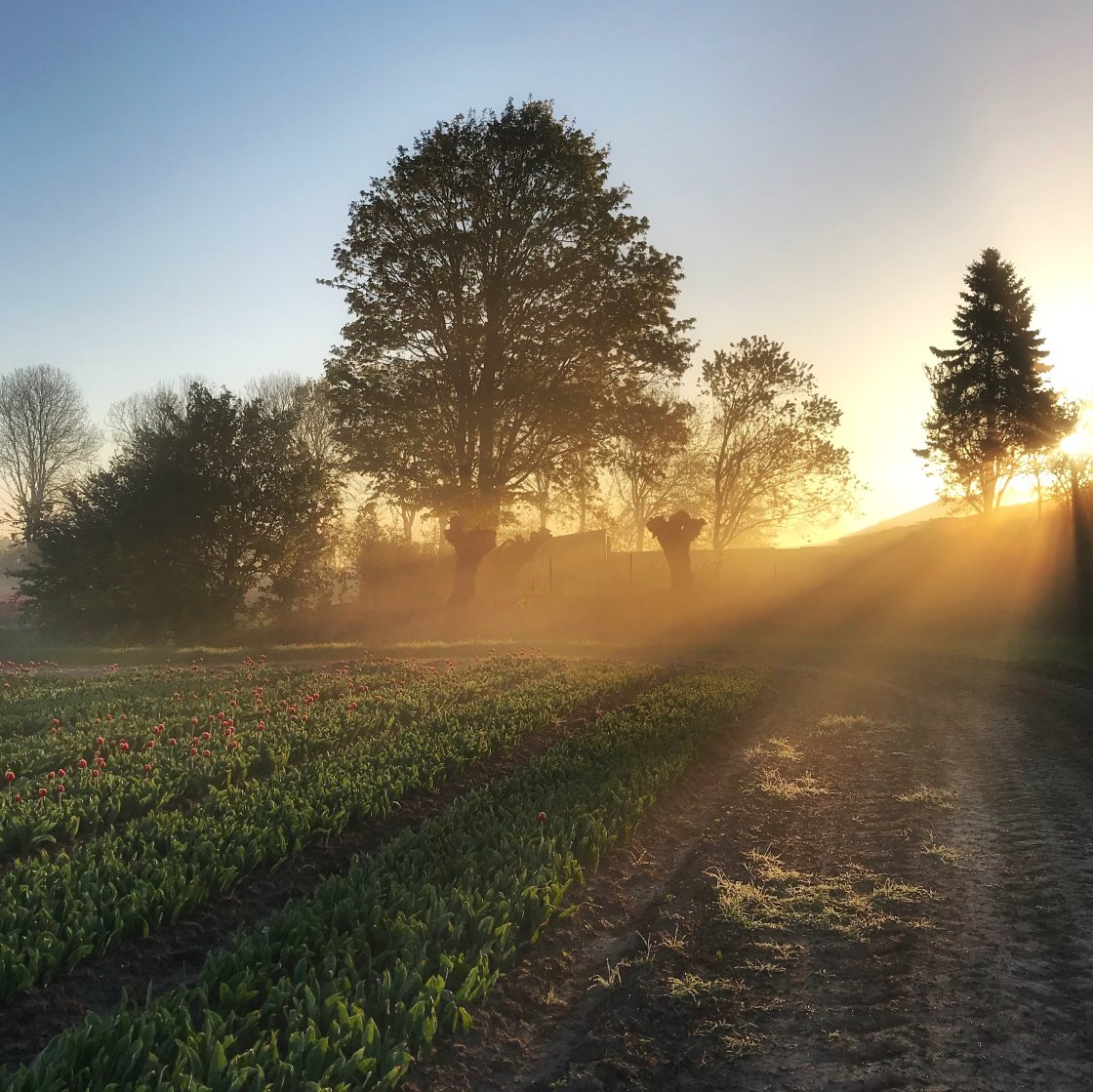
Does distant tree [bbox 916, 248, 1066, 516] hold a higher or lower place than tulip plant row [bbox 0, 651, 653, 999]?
higher

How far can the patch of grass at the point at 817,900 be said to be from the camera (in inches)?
202

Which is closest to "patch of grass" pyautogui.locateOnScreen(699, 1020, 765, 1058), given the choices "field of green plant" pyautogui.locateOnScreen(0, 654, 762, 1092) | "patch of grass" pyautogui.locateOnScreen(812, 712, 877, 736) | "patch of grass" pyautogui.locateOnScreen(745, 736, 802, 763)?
"field of green plant" pyautogui.locateOnScreen(0, 654, 762, 1092)

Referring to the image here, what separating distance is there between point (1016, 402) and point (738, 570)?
55.3ft

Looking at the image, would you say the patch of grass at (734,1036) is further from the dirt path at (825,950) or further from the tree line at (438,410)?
the tree line at (438,410)

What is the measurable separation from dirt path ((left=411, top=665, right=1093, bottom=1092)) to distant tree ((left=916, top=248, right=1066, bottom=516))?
33735mm

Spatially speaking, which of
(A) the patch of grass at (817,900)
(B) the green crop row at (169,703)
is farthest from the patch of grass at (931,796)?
(B) the green crop row at (169,703)

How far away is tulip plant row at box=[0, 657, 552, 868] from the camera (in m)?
6.27

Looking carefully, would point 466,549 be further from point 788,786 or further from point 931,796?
point 931,796

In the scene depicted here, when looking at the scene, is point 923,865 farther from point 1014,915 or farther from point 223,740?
point 223,740

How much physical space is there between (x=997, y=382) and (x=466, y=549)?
2678 centimetres

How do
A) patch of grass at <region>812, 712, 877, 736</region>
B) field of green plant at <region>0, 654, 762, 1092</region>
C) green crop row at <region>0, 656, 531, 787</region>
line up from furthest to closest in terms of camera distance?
patch of grass at <region>812, 712, 877, 736</region> → green crop row at <region>0, 656, 531, 787</region> → field of green plant at <region>0, 654, 762, 1092</region>

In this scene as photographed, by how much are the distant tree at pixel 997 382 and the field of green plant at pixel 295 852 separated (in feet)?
109

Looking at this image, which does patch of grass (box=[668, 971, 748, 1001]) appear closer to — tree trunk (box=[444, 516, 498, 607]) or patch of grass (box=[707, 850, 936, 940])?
patch of grass (box=[707, 850, 936, 940])

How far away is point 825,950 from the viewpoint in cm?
477
